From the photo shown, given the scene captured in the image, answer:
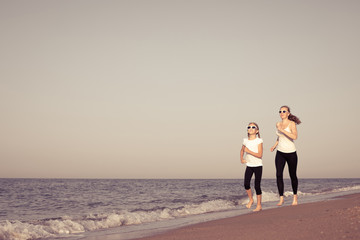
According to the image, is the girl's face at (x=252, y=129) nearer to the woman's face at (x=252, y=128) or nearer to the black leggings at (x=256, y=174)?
the woman's face at (x=252, y=128)

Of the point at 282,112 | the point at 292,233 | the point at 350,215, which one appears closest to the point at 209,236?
the point at 292,233

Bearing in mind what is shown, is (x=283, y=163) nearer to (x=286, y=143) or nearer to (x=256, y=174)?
(x=286, y=143)

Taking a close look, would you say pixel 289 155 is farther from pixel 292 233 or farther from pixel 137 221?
pixel 137 221

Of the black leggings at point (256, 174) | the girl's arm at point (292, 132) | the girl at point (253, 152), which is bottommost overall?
the black leggings at point (256, 174)

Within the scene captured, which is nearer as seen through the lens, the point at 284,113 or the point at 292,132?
the point at 292,132

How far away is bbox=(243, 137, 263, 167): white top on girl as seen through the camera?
8906 millimetres

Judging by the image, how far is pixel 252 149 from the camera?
8.93m

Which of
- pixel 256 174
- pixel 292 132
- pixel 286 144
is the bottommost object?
pixel 256 174

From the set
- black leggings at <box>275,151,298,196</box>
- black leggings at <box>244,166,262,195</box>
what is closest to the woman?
black leggings at <box>275,151,298,196</box>

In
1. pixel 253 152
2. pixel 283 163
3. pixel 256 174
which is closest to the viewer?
pixel 253 152

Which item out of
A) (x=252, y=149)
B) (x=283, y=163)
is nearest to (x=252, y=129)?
(x=252, y=149)

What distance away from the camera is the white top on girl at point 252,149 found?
351 inches

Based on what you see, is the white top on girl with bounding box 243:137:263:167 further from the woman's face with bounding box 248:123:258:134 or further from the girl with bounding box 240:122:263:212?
the woman's face with bounding box 248:123:258:134

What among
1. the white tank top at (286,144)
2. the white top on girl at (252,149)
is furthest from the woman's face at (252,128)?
the white tank top at (286,144)
